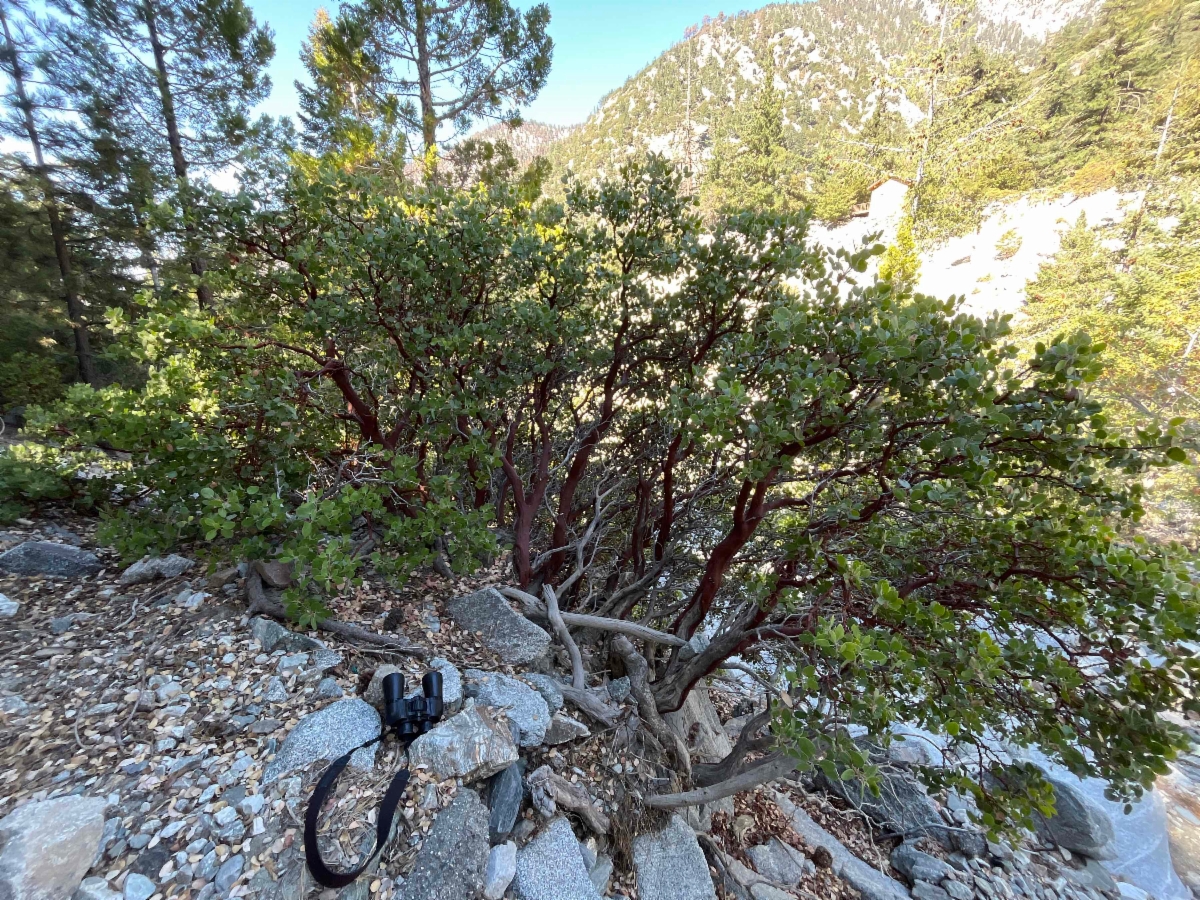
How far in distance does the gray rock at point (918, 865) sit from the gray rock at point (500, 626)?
11.7 ft

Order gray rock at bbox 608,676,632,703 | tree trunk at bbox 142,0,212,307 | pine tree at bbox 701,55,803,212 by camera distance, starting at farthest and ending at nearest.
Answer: pine tree at bbox 701,55,803,212 → tree trunk at bbox 142,0,212,307 → gray rock at bbox 608,676,632,703

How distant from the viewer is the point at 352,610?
127 inches

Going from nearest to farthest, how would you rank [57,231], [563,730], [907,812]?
[563,730] → [907,812] → [57,231]

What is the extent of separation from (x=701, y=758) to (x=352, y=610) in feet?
9.66

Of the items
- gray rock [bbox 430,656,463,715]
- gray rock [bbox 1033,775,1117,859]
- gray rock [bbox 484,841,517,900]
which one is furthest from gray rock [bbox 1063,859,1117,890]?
gray rock [bbox 430,656,463,715]

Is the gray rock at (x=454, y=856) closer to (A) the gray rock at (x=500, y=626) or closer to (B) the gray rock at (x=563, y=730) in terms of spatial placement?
(B) the gray rock at (x=563, y=730)

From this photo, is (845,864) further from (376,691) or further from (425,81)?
(425,81)

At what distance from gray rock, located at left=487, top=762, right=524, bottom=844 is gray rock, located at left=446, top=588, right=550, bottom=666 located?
88 centimetres

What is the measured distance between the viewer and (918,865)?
383cm

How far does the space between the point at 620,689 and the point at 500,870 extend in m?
1.67

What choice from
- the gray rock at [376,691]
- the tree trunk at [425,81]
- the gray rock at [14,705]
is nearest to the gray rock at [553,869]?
the gray rock at [376,691]

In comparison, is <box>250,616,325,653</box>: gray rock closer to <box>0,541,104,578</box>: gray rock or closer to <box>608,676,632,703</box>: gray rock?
<box>0,541,104,578</box>: gray rock

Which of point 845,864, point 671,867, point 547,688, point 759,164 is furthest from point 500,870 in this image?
point 759,164

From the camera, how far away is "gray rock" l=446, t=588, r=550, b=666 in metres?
3.32
